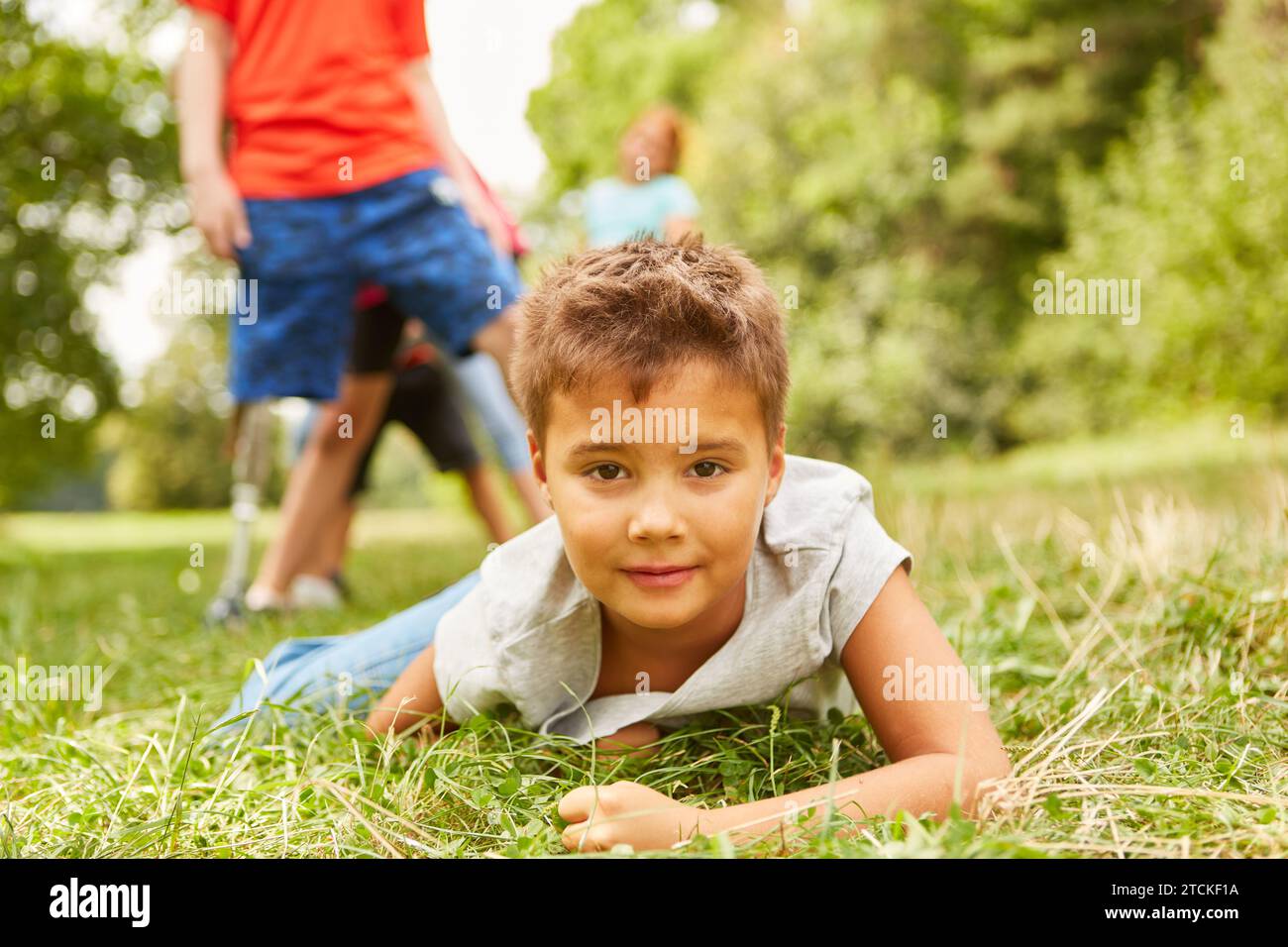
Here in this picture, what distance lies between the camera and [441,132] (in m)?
3.33

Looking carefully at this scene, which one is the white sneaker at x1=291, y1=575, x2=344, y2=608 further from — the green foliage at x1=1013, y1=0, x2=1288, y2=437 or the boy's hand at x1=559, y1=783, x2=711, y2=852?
the green foliage at x1=1013, y1=0, x2=1288, y2=437

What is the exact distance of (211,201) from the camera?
315cm

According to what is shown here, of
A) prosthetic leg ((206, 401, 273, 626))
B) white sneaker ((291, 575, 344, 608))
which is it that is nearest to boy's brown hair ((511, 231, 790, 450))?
prosthetic leg ((206, 401, 273, 626))

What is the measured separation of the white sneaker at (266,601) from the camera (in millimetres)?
3365

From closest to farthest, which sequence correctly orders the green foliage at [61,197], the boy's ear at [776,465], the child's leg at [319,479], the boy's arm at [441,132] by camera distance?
the boy's ear at [776,465]
the boy's arm at [441,132]
the child's leg at [319,479]
the green foliage at [61,197]

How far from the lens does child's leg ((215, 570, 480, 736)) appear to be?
2.17 metres

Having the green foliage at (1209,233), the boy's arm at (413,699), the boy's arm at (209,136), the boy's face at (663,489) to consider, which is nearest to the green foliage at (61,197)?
the boy's arm at (209,136)

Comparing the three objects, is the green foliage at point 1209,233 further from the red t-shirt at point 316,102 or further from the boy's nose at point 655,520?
the boy's nose at point 655,520

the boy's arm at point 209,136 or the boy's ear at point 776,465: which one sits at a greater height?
the boy's arm at point 209,136

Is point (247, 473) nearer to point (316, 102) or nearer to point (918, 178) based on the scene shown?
point (316, 102)

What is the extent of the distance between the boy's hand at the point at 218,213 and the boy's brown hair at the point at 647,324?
1.77 m

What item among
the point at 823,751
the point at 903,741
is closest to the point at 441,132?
the point at 823,751
